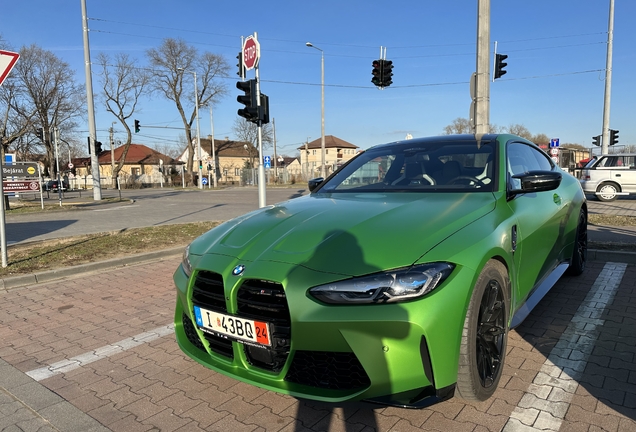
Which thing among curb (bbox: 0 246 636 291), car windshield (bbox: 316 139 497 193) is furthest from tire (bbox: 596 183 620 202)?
car windshield (bbox: 316 139 497 193)

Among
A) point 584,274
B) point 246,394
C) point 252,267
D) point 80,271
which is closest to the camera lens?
point 252,267

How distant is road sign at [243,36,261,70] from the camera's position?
30.6ft

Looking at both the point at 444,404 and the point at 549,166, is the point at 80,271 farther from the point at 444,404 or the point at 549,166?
the point at 549,166

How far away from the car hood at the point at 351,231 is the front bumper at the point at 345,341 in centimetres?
15

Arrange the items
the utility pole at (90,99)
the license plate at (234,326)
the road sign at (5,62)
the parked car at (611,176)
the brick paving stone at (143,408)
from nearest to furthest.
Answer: the license plate at (234,326) < the brick paving stone at (143,408) < the road sign at (5,62) < the parked car at (611,176) < the utility pole at (90,99)

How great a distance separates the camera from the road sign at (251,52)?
30.6 ft

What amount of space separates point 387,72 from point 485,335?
18157 mm

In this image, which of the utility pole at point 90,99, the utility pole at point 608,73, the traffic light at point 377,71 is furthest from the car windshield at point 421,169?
the utility pole at point 90,99

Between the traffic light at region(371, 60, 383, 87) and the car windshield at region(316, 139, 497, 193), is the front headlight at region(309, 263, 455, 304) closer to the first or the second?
the car windshield at region(316, 139, 497, 193)

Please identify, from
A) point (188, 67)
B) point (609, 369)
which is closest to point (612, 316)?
point (609, 369)

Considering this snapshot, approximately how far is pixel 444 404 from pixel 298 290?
121 centimetres

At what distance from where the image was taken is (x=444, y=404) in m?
2.62

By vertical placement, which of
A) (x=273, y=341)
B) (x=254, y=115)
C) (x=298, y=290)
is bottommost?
(x=273, y=341)

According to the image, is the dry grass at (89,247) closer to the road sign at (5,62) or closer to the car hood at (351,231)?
the road sign at (5,62)
